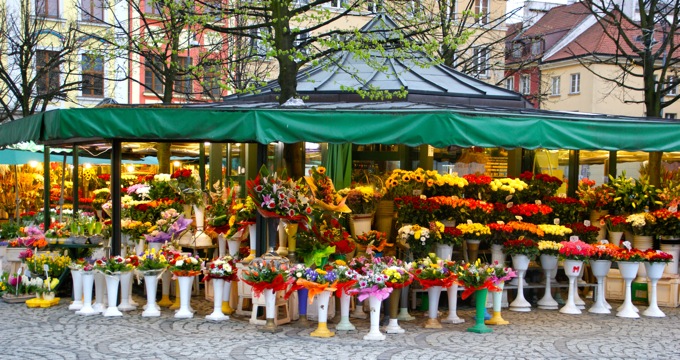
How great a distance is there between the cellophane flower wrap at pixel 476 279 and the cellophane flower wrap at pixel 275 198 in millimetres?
1821

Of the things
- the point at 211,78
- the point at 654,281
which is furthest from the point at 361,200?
the point at 211,78

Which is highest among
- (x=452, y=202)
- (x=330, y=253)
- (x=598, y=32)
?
(x=598, y=32)

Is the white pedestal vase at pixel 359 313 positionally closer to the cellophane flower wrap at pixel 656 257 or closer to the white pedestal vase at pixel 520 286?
the white pedestal vase at pixel 520 286

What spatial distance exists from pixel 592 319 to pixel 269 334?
12.6 feet

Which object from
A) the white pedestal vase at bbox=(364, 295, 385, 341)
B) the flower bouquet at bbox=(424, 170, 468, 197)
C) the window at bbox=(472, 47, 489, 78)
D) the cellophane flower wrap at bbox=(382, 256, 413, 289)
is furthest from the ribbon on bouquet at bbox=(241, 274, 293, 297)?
the window at bbox=(472, 47, 489, 78)

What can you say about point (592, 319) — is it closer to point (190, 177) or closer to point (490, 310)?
point (490, 310)

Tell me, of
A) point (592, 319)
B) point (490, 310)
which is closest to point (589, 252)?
point (592, 319)

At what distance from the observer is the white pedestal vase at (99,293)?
891cm

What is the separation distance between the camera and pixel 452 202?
943 cm

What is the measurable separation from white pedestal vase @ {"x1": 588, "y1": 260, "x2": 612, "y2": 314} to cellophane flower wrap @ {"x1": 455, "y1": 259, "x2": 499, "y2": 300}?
1.72 meters

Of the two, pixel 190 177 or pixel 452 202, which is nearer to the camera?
pixel 452 202

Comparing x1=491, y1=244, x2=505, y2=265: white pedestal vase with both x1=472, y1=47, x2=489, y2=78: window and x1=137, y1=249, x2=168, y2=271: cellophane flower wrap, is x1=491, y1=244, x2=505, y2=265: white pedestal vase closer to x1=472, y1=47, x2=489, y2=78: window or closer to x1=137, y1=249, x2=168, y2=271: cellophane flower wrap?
x1=137, y1=249, x2=168, y2=271: cellophane flower wrap

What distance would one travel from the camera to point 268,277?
8.02 m

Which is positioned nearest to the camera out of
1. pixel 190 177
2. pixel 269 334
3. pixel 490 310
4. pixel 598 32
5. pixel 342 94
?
pixel 269 334
